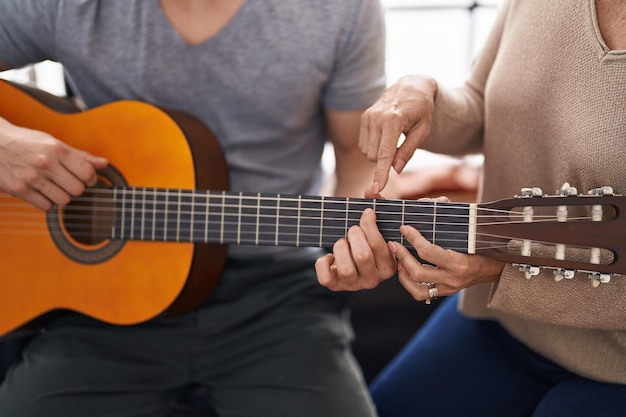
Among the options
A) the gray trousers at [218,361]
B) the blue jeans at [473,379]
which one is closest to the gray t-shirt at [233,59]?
the gray trousers at [218,361]

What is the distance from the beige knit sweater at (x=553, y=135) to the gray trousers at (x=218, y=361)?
0.31 metres

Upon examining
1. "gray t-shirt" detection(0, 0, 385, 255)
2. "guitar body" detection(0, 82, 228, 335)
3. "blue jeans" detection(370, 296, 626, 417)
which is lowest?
"blue jeans" detection(370, 296, 626, 417)

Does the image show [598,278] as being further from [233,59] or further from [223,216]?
[233,59]

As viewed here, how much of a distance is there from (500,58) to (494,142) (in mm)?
145

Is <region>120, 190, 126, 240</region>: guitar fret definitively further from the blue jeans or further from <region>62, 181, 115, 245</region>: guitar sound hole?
the blue jeans

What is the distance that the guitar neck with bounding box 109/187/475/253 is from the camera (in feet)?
2.74

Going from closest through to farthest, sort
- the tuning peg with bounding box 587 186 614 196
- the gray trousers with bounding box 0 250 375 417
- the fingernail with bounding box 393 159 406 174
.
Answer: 1. the tuning peg with bounding box 587 186 614 196
2. the fingernail with bounding box 393 159 406 174
3. the gray trousers with bounding box 0 250 375 417

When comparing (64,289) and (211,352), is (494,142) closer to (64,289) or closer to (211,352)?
(211,352)

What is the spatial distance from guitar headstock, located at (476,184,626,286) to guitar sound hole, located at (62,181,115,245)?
0.62m

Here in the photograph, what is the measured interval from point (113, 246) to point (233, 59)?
0.41 m

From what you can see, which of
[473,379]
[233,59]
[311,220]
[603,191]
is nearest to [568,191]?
[603,191]

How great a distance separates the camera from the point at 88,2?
104 cm

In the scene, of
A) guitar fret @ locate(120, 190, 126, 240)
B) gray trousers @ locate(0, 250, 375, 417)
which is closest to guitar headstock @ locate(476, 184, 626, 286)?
gray trousers @ locate(0, 250, 375, 417)

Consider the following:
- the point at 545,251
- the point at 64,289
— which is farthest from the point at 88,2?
the point at 545,251
